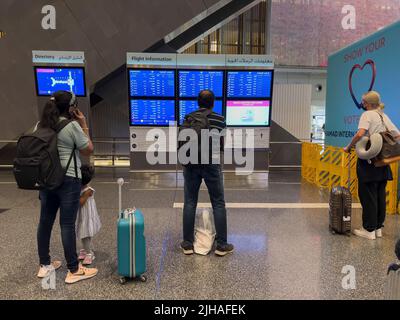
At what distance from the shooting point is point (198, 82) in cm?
743

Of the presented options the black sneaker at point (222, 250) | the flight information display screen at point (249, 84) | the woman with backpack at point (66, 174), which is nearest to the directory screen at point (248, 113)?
the flight information display screen at point (249, 84)

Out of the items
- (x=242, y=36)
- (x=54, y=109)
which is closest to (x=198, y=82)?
(x=54, y=109)

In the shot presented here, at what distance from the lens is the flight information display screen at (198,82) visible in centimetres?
739

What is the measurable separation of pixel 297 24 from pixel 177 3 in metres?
9.36

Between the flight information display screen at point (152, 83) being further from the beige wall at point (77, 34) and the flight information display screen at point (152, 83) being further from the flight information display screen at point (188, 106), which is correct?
the beige wall at point (77, 34)

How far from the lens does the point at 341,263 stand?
3436 mm

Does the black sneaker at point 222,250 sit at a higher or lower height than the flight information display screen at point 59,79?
lower

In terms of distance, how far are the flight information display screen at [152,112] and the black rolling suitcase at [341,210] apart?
4278 millimetres

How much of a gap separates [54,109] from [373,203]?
12.0 ft

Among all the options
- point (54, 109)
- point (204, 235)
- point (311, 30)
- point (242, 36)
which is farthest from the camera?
point (242, 36)

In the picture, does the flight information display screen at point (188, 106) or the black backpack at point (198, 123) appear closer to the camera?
the black backpack at point (198, 123)

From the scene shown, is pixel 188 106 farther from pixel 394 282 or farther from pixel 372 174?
pixel 394 282

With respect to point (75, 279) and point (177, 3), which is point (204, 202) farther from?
point (177, 3)
